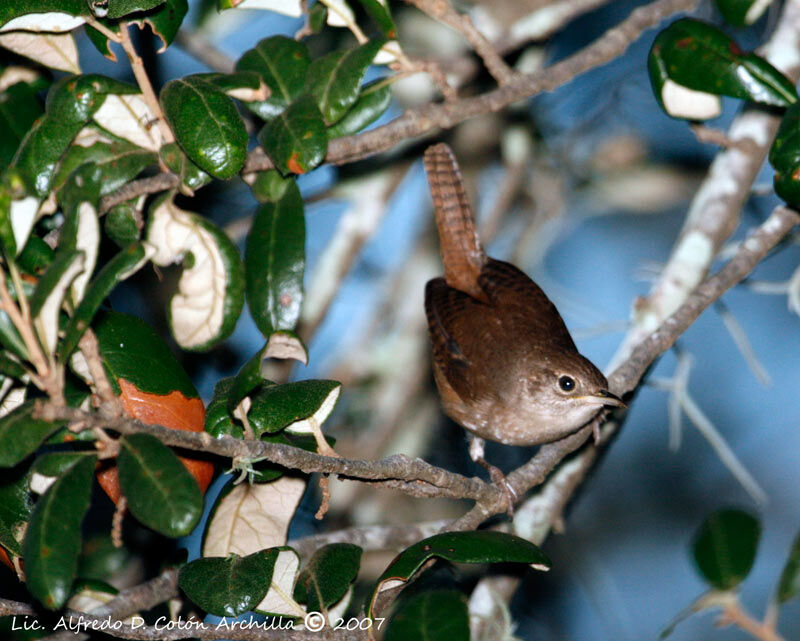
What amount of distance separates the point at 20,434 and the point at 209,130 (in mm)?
974

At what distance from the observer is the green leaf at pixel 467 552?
1835mm

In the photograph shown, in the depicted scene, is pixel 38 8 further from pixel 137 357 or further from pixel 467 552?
pixel 467 552

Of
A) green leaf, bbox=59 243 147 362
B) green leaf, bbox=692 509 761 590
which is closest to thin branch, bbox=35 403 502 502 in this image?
green leaf, bbox=59 243 147 362

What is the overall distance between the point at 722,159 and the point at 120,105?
232 centimetres

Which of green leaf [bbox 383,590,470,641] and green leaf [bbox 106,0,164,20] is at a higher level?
green leaf [bbox 106,0,164,20]

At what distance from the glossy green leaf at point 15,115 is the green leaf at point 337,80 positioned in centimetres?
86

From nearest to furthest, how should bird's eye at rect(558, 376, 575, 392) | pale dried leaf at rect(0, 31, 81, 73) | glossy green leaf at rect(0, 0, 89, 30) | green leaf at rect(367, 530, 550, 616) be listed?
1. green leaf at rect(367, 530, 550, 616)
2. glossy green leaf at rect(0, 0, 89, 30)
3. pale dried leaf at rect(0, 31, 81, 73)
4. bird's eye at rect(558, 376, 575, 392)

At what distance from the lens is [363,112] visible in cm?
265

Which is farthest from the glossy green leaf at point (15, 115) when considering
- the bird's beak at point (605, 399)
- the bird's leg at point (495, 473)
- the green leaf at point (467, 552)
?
the bird's beak at point (605, 399)

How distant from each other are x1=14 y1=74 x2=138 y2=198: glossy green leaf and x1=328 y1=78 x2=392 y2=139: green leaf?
665 millimetres

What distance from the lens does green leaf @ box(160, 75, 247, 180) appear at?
215 centimetres

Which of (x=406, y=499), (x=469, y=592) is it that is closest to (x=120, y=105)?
(x=469, y=592)

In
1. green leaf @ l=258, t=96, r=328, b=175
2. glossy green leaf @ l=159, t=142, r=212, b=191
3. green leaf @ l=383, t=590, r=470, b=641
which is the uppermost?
green leaf @ l=258, t=96, r=328, b=175

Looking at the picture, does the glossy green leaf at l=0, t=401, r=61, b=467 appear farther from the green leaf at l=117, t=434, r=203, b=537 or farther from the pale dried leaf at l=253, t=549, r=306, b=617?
the pale dried leaf at l=253, t=549, r=306, b=617
